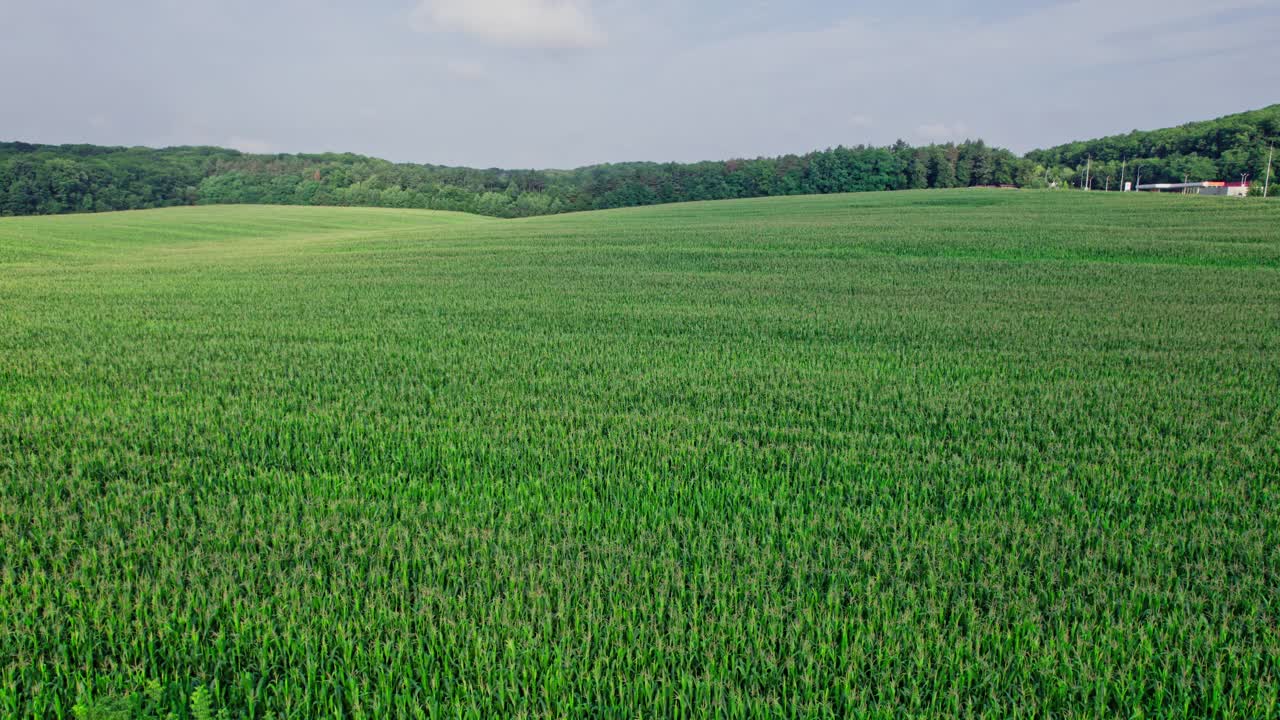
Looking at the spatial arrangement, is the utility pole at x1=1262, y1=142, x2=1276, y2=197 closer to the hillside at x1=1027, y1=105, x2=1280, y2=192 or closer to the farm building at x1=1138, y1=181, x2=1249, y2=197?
the hillside at x1=1027, y1=105, x2=1280, y2=192

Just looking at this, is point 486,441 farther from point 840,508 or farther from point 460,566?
point 840,508

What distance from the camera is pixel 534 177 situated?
10281 centimetres

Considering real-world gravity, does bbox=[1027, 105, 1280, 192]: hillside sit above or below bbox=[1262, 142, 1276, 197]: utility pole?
above

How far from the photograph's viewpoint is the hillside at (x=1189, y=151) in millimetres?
98812

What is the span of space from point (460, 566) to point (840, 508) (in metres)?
2.43

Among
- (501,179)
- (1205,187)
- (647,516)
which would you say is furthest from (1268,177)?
(647,516)

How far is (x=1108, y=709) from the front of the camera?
288 centimetres

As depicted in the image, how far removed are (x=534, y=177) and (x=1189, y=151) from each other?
10205 cm

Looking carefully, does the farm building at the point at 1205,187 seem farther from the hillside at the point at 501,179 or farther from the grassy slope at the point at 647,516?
the grassy slope at the point at 647,516

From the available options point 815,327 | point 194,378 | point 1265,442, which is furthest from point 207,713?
point 815,327

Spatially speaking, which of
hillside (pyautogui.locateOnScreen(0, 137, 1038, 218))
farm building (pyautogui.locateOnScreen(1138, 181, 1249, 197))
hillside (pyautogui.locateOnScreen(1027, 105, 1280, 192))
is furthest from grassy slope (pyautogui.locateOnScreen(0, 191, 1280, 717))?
hillside (pyautogui.locateOnScreen(1027, 105, 1280, 192))

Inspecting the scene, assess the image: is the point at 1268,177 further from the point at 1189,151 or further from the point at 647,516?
the point at 647,516

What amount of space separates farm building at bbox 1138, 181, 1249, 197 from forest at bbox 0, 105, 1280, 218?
223 cm

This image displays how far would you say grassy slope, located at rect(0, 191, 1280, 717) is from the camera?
3055 millimetres
